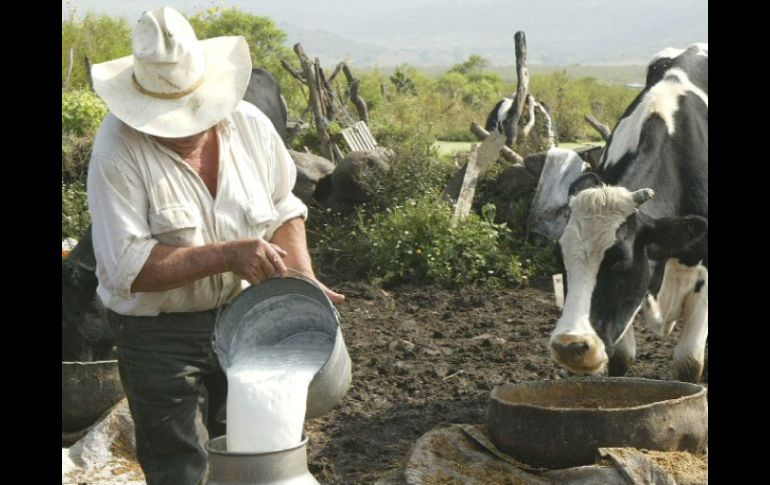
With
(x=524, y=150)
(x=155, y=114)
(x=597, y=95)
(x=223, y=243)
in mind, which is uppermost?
(x=155, y=114)

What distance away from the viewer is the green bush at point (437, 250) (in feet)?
29.0

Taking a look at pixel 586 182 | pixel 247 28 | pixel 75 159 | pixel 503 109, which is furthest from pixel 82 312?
pixel 247 28

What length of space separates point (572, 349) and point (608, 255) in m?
0.56

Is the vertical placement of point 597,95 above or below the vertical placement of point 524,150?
below

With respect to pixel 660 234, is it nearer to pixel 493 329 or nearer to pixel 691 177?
pixel 691 177

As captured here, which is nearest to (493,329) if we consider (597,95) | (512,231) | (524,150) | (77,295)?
(512,231)

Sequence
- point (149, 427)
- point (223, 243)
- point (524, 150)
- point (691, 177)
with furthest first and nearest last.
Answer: point (524, 150) < point (691, 177) < point (149, 427) < point (223, 243)

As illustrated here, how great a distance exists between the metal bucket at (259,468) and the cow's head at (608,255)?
2.22m

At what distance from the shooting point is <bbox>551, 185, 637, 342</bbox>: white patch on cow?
17.2 ft

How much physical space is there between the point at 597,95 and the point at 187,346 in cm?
3419

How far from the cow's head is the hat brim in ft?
6.42

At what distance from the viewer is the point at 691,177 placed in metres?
5.91

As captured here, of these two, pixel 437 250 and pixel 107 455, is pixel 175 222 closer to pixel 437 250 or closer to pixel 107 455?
pixel 107 455

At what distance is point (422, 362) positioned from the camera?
22.4 feet
